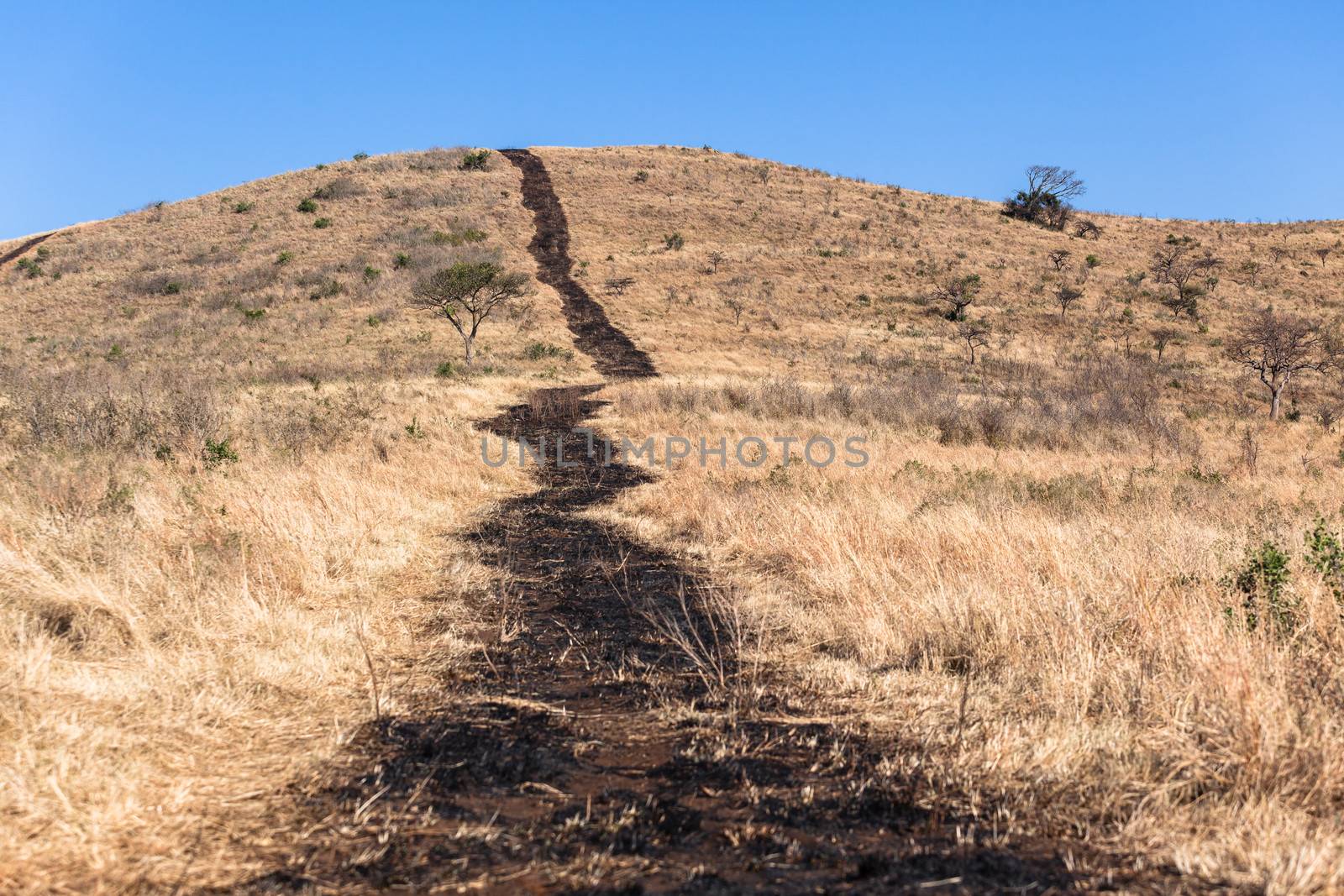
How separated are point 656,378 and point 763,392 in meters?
7.13

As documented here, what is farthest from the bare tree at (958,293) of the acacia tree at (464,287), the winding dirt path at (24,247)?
the winding dirt path at (24,247)

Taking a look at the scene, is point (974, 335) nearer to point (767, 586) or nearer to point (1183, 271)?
point (1183, 271)

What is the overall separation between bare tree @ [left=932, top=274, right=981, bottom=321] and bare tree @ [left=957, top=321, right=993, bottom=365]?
110 cm

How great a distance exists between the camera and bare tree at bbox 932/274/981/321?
44562 millimetres

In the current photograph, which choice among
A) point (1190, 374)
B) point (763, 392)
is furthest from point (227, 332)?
point (1190, 374)

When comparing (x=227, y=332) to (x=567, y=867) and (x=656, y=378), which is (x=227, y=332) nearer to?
(x=656, y=378)

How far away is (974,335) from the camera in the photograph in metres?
38.6

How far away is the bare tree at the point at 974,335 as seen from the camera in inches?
1449

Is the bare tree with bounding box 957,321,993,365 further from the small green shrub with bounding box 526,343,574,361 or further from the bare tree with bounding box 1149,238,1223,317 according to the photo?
the small green shrub with bounding box 526,343,574,361

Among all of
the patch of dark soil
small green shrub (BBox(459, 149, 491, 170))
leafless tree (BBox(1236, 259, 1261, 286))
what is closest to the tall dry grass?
the patch of dark soil

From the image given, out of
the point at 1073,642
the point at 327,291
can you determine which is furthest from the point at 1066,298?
the point at 1073,642

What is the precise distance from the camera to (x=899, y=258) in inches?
2132

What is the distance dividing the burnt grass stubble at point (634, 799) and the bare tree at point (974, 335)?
3495cm

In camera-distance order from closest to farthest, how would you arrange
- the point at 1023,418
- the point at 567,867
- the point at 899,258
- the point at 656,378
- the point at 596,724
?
the point at 567,867 → the point at 596,724 → the point at 1023,418 → the point at 656,378 → the point at 899,258
